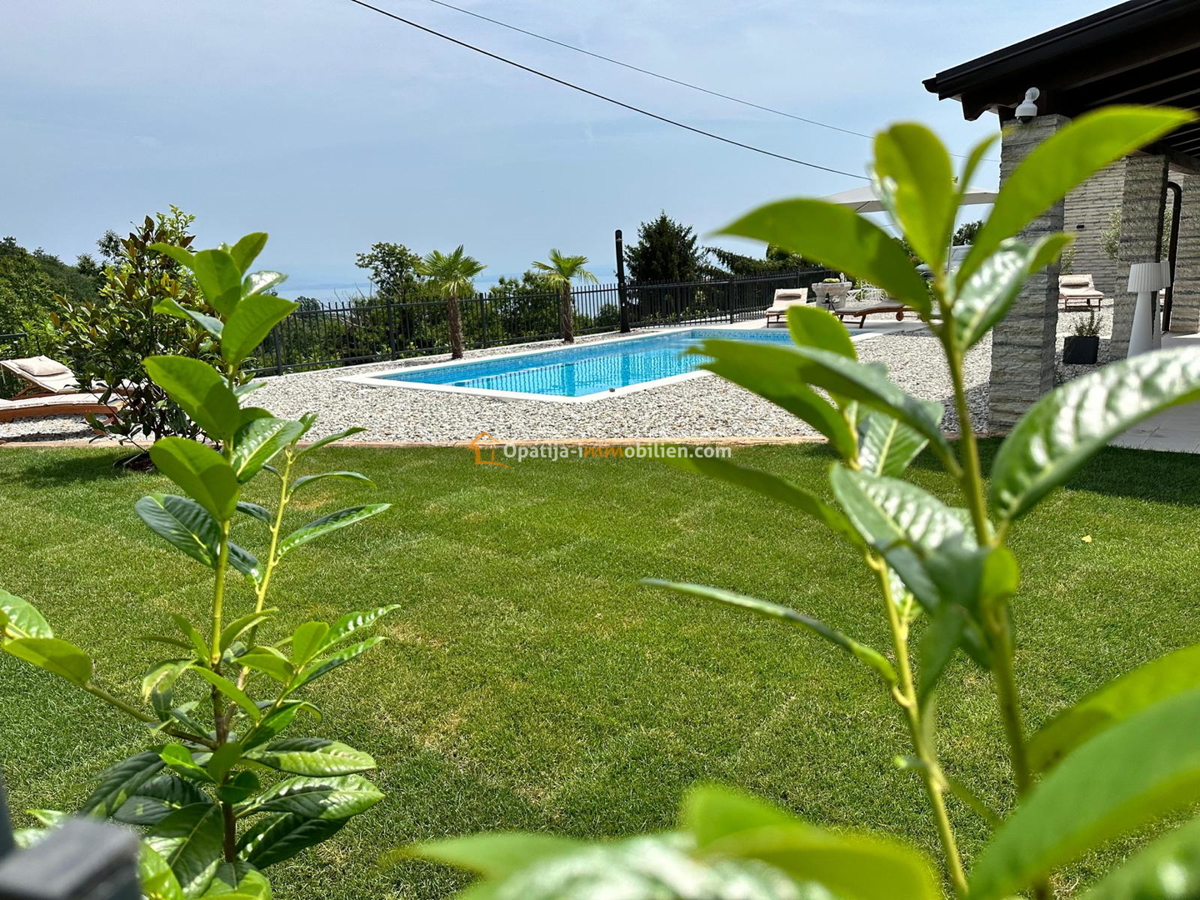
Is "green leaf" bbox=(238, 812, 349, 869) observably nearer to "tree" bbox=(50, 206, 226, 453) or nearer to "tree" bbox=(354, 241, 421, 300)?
"tree" bbox=(50, 206, 226, 453)

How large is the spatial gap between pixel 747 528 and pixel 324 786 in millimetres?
4134

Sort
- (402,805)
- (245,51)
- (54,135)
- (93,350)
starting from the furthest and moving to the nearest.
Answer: (54,135)
(245,51)
(93,350)
(402,805)

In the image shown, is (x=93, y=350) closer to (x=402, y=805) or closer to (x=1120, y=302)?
(x=402, y=805)

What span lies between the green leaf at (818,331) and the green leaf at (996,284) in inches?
5.9

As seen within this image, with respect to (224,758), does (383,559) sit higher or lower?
lower

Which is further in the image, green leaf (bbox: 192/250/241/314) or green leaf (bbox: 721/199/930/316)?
green leaf (bbox: 192/250/241/314)

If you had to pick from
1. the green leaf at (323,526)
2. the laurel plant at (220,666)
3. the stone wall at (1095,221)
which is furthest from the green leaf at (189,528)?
the stone wall at (1095,221)

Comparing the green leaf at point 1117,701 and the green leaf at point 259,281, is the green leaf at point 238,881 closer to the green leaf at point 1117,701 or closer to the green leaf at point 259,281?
the green leaf at point 259,281

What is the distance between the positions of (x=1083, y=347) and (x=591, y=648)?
953 centimetres

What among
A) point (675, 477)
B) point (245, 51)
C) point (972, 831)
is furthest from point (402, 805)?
point (245, 51)

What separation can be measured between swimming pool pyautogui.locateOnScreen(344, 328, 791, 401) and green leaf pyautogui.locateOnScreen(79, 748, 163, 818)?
397 inches

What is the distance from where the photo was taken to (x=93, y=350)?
7242 millimetres

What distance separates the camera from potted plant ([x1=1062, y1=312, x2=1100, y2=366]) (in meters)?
10.4

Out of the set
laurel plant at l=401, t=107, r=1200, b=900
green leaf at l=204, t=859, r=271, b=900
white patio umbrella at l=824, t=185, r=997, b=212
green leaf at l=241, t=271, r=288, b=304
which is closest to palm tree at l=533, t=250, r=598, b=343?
white patio umbrella at l=824, t=185, r=997, b=212
